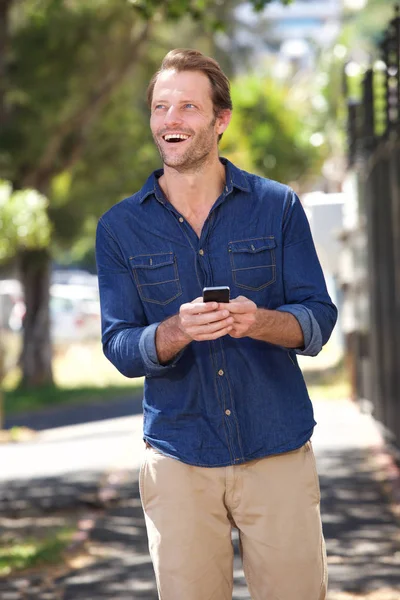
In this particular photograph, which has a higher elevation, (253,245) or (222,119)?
(222,119)

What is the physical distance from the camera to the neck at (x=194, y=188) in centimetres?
396

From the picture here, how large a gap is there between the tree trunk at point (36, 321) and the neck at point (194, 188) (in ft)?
75.7

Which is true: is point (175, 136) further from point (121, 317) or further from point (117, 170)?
point (117, 170)

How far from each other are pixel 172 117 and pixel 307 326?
712 millimetres

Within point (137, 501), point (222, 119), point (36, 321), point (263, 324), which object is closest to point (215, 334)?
point (263, 324)

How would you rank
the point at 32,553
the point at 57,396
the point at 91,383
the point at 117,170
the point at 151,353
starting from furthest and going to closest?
the point at 91,383, the point at 117,170, the point at 57,396, the point at 32,553, the point at 151,353

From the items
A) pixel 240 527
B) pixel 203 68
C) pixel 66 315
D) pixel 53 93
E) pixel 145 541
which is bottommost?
pixel 145 541

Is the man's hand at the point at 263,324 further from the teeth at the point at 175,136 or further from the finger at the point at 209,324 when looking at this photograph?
the teeth at the point at 175,136

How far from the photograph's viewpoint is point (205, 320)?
11.5ft

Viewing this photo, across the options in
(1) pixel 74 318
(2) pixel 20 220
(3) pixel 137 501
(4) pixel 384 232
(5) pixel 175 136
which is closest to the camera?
(5) pixel 175 136

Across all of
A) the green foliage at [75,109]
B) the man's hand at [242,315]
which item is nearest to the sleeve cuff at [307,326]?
the man's hand at [242,315]

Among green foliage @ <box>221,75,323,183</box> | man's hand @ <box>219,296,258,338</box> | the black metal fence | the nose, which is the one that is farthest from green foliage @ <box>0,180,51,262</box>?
man's hand @ <box>219,296,258,338</box>

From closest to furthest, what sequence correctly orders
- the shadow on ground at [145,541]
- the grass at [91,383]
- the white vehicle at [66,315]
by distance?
the shadow on ground at [145,541] < the grass at [91,383] < the white vehicle at [66,315]

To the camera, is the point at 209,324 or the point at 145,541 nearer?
the point at 209,324
